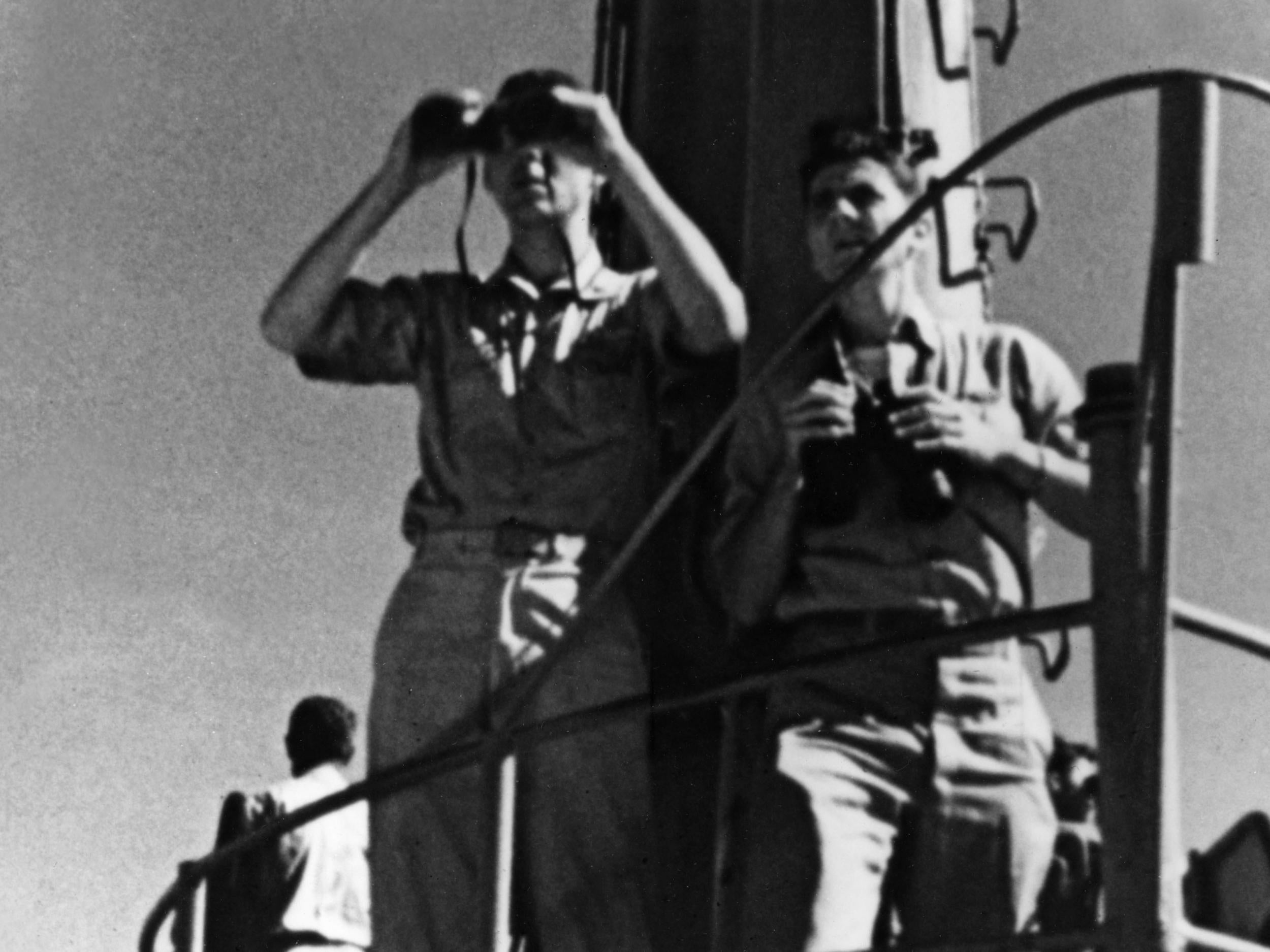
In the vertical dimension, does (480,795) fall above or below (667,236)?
below

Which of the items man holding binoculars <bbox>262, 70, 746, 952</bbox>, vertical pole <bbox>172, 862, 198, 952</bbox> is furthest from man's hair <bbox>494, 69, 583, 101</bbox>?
vertical pole <bbox>172, 862, 198, 952</bbox>

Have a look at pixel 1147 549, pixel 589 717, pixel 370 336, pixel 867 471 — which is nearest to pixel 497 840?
pixel 589 717

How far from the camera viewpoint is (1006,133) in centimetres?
704

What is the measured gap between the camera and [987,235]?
9609 mm

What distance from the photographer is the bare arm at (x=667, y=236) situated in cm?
799

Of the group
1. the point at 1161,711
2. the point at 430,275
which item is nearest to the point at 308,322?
the point at 430,275

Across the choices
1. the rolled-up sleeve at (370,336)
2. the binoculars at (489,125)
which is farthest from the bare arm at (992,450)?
the rolled-up sleeve at (370,336)

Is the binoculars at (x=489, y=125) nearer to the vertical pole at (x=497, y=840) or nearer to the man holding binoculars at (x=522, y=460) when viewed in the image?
the man holding binoculars at (x=522, y=460)

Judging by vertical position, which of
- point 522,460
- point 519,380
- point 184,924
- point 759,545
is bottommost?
point 184,924

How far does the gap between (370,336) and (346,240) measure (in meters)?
0.33

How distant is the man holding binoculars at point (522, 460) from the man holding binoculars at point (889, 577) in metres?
0.37

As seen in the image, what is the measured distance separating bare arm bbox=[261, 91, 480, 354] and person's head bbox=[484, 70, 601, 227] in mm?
192

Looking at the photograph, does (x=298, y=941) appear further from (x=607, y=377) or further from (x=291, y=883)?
(x=607, y=377)

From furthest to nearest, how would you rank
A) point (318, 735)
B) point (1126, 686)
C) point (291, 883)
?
point (318, 735), point (291, 883), point (1126, 686)
